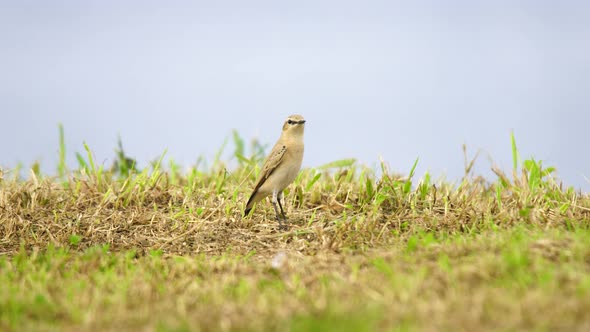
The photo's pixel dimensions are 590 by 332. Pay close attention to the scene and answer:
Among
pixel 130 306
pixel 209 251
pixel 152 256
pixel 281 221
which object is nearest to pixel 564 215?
pixel 281 221

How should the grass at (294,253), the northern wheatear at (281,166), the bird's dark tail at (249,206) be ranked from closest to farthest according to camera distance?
the grass at (294,253)
the northern wheatear at (281,166)
the bird's dark tail at (249,206)

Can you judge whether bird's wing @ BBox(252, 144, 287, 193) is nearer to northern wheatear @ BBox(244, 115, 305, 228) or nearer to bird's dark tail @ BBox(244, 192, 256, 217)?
northern wheatear @ BBox(244, 115, 305, 228)

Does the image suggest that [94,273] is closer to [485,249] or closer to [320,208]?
[320,208]

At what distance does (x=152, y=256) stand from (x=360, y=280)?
2.65 meters

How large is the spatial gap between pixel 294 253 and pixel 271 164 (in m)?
1.41

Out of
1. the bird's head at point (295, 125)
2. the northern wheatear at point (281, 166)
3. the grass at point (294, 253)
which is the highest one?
the bird's head at point (295, 125)

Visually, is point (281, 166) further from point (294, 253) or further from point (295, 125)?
point (294, 253)

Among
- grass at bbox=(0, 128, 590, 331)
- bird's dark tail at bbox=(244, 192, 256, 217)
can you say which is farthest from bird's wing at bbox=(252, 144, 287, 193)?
grass at bbox=(0, 128, 590, 331)

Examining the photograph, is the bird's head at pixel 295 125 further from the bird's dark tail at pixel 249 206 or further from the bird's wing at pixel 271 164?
the bird's dark tail at pixel 249 206

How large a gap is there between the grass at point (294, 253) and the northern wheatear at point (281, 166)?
0.37 m

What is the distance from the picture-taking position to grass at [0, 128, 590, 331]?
14.3 ft

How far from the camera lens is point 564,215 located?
776 centimetres

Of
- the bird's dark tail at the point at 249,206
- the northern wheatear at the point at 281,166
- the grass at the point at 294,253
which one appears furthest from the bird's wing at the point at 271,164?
the grass at the point at 294,253

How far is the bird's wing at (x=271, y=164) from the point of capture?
26.0 feet
